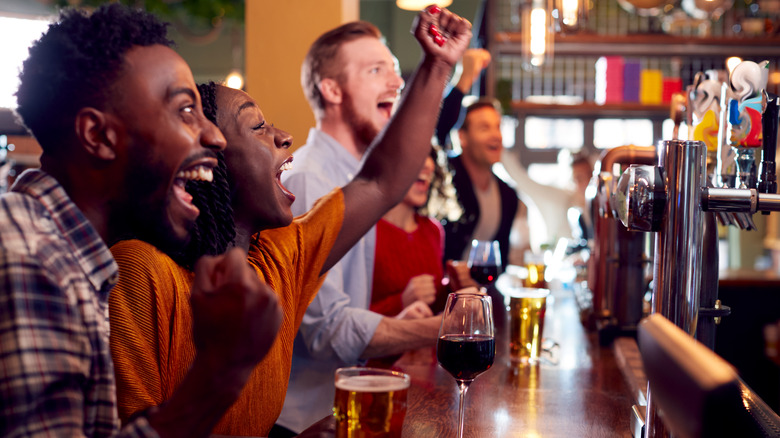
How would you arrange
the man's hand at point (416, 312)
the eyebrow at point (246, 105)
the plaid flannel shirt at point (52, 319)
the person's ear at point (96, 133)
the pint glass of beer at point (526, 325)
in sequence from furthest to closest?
the man's hand at point (416, 312), the pint glass of beer at point (526, 325), the eyebrow at point (246, 105), the person's ear at point (96, 133), the plaid flannel shirt at point (52, 319)

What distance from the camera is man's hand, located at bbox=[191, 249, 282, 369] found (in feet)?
2.05

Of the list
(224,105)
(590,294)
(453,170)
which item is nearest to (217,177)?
(224,105)

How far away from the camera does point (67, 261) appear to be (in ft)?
2.22

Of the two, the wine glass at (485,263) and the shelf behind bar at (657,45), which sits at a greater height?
the shelf behind bar at (657,45)

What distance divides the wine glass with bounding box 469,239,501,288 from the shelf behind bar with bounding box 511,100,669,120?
300cm

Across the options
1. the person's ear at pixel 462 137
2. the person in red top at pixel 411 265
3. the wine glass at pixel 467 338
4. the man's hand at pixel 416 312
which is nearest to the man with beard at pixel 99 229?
the wine glass at pixel 467 338

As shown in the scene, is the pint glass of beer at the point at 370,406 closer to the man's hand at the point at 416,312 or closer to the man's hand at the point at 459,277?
the man's hand at the point at 416,312

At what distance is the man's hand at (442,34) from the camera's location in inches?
54.9

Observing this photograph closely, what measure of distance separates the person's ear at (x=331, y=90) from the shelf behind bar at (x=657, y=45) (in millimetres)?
2800

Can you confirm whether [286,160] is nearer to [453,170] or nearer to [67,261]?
[67,261]

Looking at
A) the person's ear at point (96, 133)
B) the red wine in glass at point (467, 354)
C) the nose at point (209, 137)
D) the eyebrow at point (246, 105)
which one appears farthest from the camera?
the eyebrow at point (246, 105)

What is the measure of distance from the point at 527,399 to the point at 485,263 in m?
0.79

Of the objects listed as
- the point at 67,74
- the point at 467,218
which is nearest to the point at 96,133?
the point at 67,74

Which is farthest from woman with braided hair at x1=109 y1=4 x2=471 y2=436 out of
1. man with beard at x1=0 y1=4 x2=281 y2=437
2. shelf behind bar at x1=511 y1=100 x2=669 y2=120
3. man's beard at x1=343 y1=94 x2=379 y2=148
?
shelf behind bar at x1=511 y1=100 x2=669 y2=120
